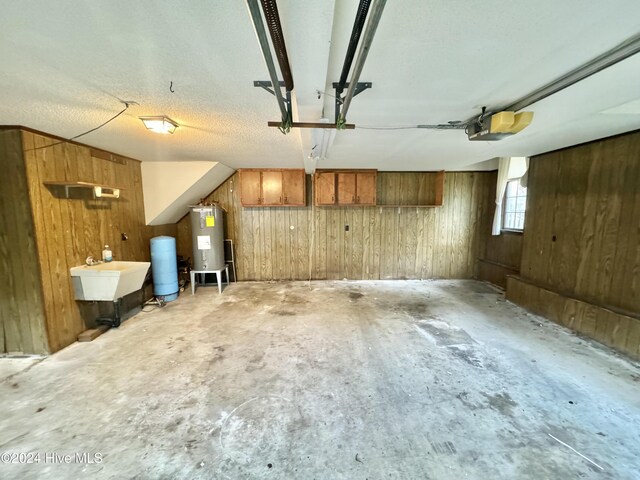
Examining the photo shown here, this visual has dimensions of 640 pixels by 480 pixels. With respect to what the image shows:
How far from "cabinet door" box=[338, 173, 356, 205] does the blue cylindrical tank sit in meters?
3.11

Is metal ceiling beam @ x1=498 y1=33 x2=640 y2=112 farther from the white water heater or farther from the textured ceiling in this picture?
the white water heater

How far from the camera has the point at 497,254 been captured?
491 cm

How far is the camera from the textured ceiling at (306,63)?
104 cm

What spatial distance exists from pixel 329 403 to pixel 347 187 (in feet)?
12.4

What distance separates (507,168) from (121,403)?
19.7 ft

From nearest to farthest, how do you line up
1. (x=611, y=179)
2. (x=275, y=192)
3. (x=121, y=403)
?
(x=121, y=403)
(x=611, y=179)
(x=275, y=192)

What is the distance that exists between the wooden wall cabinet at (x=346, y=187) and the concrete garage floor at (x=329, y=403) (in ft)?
8.17

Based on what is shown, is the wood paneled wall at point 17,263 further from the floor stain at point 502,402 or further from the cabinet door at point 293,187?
the floor stain at point 502,402

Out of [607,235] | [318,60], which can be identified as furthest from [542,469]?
[607,235]

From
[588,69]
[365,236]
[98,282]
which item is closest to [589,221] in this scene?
[588,69]

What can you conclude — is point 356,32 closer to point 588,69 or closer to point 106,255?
point 588,69

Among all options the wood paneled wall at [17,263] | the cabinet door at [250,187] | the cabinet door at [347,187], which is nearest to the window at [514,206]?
the cabinet door at [347,187]

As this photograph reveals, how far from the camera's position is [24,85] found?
1.58 metres

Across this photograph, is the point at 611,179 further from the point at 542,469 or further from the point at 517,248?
the point at 542,469
